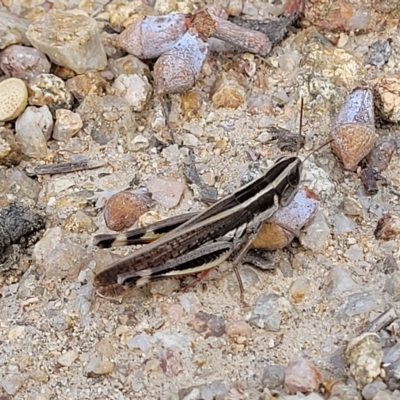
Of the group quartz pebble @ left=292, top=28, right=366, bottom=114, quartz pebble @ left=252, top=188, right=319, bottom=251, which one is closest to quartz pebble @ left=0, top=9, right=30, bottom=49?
quartz pebble @ left=292, top=28, right=366, bottom=114

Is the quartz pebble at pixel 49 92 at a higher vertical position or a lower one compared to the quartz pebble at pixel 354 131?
lower

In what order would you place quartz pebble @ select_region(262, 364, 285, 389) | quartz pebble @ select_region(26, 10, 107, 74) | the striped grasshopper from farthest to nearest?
quartz pebble @ select_region(26, 10, 107, 74)
the striped grasshopper
quartz pebble @ select_region(262, 364, 285, 389)

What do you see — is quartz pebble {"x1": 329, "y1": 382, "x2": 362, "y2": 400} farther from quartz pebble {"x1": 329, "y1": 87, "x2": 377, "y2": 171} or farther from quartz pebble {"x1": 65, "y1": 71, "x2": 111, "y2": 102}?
quartz pebble {"x1": 65, "y1": 71, "x2": 111, "y2": 102}

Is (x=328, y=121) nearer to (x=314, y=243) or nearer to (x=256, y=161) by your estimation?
(x=256, y=161)

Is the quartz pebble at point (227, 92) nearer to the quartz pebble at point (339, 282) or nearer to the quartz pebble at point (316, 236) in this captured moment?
the quartz pebble at point (316, 236)

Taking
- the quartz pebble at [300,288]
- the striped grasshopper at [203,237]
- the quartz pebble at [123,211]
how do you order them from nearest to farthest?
the striped grasshopper at [203,237], the quartz pebble at [300,288], the quartz pebble at [123,211]

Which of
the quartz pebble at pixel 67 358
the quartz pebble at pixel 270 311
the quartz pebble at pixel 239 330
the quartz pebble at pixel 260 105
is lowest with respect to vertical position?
the quartz pebble at pixel 67 358

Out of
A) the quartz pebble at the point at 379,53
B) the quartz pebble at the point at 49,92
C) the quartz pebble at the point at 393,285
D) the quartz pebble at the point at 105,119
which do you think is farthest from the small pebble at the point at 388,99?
the quartz pebble at the point at 49,92
